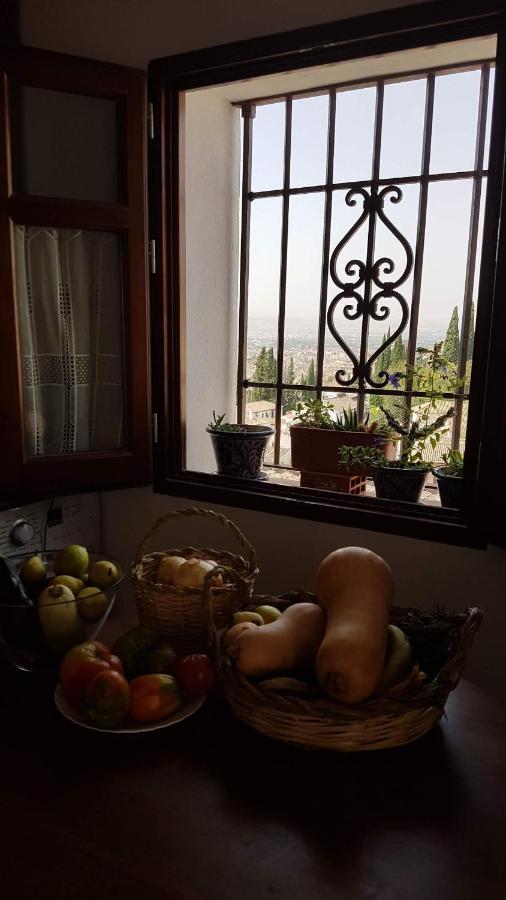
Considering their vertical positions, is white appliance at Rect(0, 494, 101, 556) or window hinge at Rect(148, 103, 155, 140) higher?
window hinge at Rect(148, 103, 155, 140)

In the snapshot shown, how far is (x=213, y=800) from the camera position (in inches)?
35.9

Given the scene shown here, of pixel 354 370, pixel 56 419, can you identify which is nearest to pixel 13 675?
pixel 56 419

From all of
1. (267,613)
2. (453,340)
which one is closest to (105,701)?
(267,613)

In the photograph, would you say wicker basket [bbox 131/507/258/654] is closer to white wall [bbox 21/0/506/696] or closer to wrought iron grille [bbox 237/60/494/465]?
white wall [bbox 21/0/506/696]

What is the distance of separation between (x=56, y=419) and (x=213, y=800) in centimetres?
139

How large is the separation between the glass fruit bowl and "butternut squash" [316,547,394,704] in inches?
16.7

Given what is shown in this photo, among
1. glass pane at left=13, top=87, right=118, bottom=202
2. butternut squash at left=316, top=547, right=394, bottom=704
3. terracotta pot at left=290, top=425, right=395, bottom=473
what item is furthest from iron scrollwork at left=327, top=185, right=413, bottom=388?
butternut squash at left=316, top=547, right=394, bottom=704

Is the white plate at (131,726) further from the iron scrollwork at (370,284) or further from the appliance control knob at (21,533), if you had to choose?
the iron scrollwork at (370,284)

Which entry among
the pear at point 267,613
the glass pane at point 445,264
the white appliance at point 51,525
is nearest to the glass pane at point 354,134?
the glass pane at point 445,264

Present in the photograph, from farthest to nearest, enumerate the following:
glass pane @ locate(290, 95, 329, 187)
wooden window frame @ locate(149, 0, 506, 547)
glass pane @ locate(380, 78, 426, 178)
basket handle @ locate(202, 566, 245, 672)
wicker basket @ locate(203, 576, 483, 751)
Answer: glass pane @ locate(290, 95, 329, 187), glass pane @ locate(380, 78, 426, 178), wooden window frame @ locate(149, 0, 506, 547), basket handle @ locate(202, 566, 245, 672), wicker basket @ locate(203, 576, 483, 751)

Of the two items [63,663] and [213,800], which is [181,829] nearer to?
[213,800]

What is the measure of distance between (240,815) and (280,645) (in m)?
0.26

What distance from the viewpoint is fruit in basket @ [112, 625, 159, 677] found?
1137 millimetres

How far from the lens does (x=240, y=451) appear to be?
7.08ft
